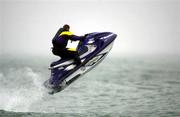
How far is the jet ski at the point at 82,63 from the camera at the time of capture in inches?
829

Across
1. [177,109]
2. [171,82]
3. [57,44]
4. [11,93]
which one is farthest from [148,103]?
[171,82]

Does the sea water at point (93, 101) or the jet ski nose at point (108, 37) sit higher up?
the jet ski nose at point (108, 37)

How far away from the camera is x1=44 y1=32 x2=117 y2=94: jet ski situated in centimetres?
2105

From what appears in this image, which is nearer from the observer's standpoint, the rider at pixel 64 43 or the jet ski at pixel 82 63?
the rider at pixel 64 43

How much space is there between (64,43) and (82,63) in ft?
5.33

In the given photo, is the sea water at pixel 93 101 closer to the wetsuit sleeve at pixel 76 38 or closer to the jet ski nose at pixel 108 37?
the wetsuit sleeve at pixel 76 38

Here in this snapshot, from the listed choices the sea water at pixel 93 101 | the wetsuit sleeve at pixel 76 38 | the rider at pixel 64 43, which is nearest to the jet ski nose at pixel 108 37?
the rider at pixel 64 43

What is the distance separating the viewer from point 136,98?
32906mm

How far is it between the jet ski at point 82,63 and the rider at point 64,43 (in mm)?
364

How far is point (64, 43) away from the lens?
2028 centimetres

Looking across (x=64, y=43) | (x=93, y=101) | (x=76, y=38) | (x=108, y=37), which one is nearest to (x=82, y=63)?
(x=64, y=43)

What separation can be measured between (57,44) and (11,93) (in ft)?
18.7

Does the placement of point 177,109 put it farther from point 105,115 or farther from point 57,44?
point 57,44

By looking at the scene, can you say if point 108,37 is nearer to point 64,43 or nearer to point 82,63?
point 82,63
